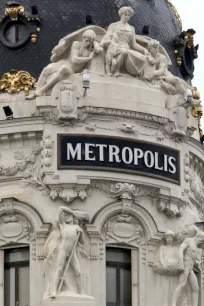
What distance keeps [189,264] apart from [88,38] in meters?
6.92

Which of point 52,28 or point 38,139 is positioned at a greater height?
point 52,28

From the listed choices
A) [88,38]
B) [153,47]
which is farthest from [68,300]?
[153,47]

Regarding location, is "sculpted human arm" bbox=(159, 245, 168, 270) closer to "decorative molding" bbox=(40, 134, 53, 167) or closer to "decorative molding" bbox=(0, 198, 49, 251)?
"decorative molding" bbox=(0, 198, 49, 251)

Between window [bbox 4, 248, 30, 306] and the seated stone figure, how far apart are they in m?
4.41

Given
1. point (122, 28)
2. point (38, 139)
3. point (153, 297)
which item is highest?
point (122, 28)

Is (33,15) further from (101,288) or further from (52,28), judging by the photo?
(101,288)

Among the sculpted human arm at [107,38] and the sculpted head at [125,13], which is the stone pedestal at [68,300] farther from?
the sculpted head at [125,13]

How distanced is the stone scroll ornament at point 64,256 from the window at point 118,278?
128cm

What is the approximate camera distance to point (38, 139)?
164 ft

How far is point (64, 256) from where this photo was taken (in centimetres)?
4819

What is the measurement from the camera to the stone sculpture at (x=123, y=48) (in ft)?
165

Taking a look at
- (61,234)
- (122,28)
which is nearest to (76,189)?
(61,234)

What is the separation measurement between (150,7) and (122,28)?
279cm

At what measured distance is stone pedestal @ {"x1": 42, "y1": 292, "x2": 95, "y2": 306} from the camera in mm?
47844
